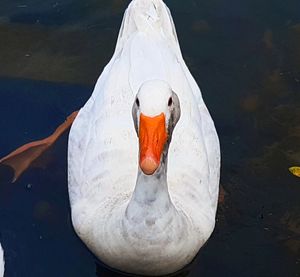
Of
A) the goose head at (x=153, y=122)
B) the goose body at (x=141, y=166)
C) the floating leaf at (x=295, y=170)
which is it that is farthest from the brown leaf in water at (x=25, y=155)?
the goose head at (x=153, y=122)

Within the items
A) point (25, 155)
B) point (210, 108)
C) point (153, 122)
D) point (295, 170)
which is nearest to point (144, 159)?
point (153, 122)

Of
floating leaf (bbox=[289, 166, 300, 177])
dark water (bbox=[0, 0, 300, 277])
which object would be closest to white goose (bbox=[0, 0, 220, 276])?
dark water (bbox=[0, 0, 300, 277])

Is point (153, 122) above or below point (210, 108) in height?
above

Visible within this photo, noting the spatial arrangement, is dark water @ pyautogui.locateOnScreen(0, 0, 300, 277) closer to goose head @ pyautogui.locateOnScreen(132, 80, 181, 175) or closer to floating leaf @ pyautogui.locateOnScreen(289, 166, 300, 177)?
floating leaf @ pyautogui.locateOnScreen(289, 166, 300, 177)

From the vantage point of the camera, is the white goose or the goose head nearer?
the goose head

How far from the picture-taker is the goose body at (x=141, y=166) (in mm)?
4719

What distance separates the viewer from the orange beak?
14.0 feet

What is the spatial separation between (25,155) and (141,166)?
1.95m

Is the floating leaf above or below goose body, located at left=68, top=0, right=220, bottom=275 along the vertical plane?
below

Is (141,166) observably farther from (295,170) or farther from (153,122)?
(295,170)

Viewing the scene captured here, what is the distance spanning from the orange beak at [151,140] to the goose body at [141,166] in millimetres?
25

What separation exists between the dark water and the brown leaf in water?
0.08m

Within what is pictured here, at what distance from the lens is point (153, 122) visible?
4340 mm

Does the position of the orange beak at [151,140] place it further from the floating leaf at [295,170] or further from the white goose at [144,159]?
the floating leaf at [295,170]
